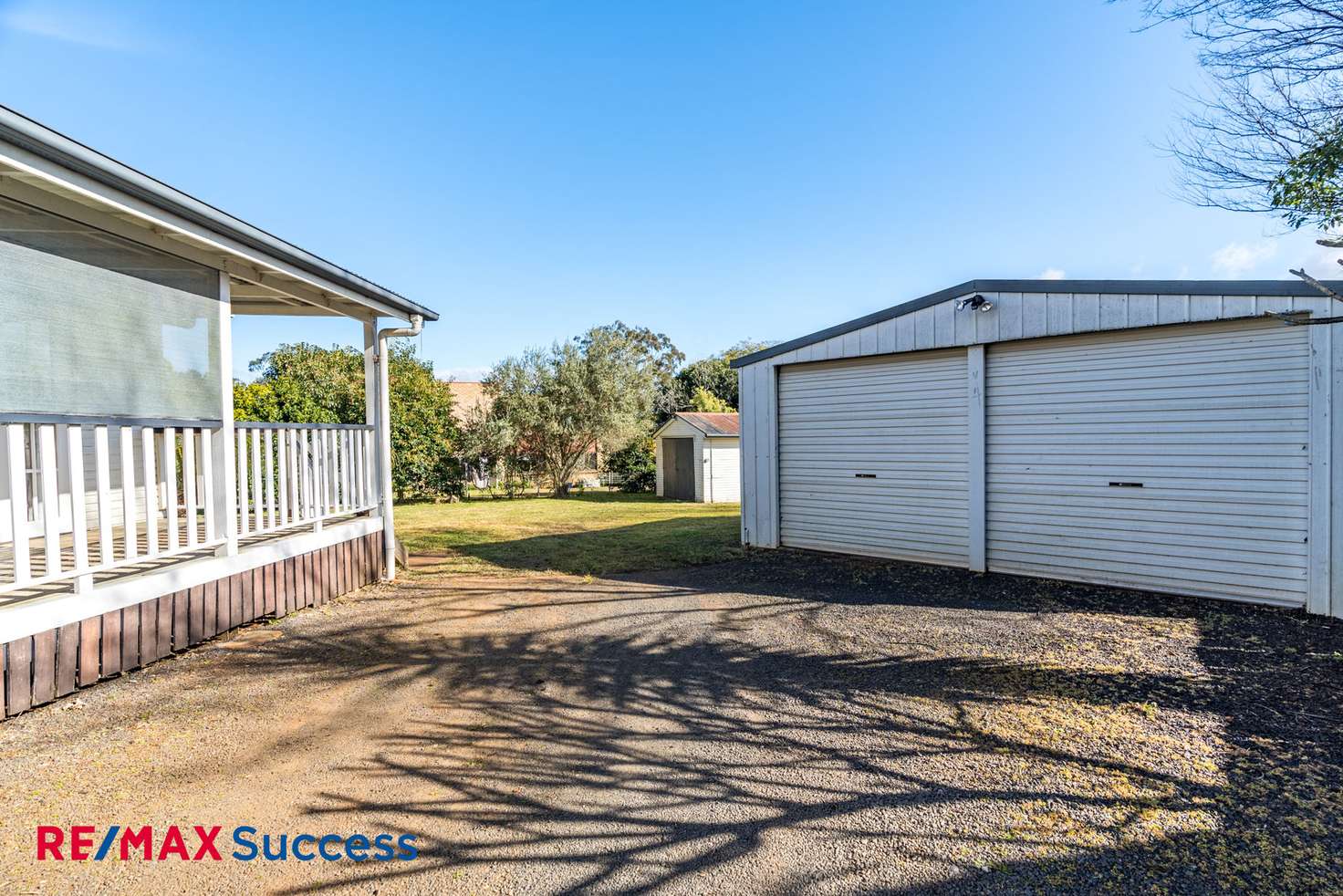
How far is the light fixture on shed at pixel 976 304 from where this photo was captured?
7.08m

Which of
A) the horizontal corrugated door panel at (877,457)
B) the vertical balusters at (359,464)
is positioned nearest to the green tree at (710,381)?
the horizontal corrugated door panel at (877,457)

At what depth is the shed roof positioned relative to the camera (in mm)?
5488

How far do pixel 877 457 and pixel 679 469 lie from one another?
40.6 feet

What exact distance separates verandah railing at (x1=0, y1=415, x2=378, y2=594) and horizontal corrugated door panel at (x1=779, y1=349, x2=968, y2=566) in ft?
17.7

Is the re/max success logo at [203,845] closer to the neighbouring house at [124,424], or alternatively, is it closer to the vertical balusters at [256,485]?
the neighbouring house at [124,424]

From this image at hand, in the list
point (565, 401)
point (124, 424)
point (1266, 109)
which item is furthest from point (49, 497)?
point (565, 401)

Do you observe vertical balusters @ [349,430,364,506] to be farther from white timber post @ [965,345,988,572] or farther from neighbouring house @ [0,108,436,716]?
white timber post @ [965,345,988,572]

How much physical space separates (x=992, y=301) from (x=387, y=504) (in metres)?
7.03

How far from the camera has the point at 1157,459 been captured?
20.4 ft

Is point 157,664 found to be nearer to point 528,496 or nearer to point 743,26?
point 743,26

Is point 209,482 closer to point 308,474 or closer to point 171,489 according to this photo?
point 171,489

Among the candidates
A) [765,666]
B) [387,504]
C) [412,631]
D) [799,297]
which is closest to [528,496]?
[799,297]

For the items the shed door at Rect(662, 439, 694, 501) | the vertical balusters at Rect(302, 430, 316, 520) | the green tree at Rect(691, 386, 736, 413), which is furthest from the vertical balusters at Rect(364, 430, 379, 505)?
the green tree at Rect(691, 386, 736, 413)

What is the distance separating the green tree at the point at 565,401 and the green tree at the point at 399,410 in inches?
84.6
